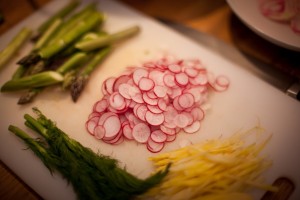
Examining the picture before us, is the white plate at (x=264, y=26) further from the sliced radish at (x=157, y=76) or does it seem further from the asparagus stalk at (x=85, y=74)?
the asparagus stalk at (x=85, y=74)

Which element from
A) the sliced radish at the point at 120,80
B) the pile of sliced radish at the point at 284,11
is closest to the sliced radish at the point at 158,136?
the sliced radish at the point at 120,80

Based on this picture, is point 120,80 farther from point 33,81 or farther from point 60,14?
point 60,14

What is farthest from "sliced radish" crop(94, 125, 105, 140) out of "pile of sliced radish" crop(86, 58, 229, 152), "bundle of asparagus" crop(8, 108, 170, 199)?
"bundle of asparagus" crop(8, 108, 170, 199)

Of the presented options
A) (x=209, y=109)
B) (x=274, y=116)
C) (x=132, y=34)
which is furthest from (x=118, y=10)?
(x=274, y=116)

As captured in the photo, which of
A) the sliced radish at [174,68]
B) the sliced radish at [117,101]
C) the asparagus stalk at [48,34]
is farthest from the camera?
the asparagus stalk at [48,34]

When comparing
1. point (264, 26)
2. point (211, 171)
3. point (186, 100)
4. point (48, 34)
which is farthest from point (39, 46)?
point (264, 26)
